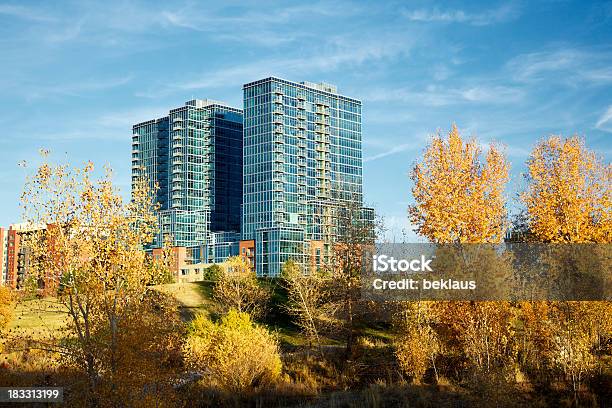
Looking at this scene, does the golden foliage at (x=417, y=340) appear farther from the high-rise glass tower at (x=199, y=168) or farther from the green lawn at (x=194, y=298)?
the high-rise glass tower at (x=199, y=168)

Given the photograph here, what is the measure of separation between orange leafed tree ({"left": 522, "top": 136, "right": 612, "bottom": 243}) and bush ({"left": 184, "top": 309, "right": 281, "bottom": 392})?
56.0ft

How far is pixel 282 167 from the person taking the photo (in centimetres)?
14150

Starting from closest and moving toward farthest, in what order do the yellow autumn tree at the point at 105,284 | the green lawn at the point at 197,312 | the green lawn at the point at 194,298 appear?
the yellow autumn tree at the point at 105,284 → the green lawn at the point at 197,312 → the green lawn at the point at 194,298

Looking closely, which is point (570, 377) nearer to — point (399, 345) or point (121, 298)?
point (399, 345)

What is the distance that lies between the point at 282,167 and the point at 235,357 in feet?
366

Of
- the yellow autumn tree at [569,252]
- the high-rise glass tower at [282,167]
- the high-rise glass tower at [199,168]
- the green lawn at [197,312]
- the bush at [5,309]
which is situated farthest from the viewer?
the high-rise glass tower at [199,168]

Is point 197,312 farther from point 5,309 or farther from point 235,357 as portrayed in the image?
point 235,357

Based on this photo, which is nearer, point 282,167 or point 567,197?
point 567,197

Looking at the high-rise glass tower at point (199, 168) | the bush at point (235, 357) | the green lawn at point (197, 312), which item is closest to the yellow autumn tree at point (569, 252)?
the bush at point (235, 357)

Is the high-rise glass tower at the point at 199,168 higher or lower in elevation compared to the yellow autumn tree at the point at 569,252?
higher

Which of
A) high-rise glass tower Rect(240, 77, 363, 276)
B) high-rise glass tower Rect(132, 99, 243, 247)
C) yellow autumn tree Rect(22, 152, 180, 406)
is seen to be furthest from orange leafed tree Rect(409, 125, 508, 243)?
high-rise glass tower Rect(132, 99, 243, 247)

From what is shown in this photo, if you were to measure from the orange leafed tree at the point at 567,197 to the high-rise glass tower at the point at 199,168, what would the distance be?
13140 cm

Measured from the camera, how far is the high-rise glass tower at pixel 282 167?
13600 cm

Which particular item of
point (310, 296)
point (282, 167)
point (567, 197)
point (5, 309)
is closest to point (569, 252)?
point (567, 197)
